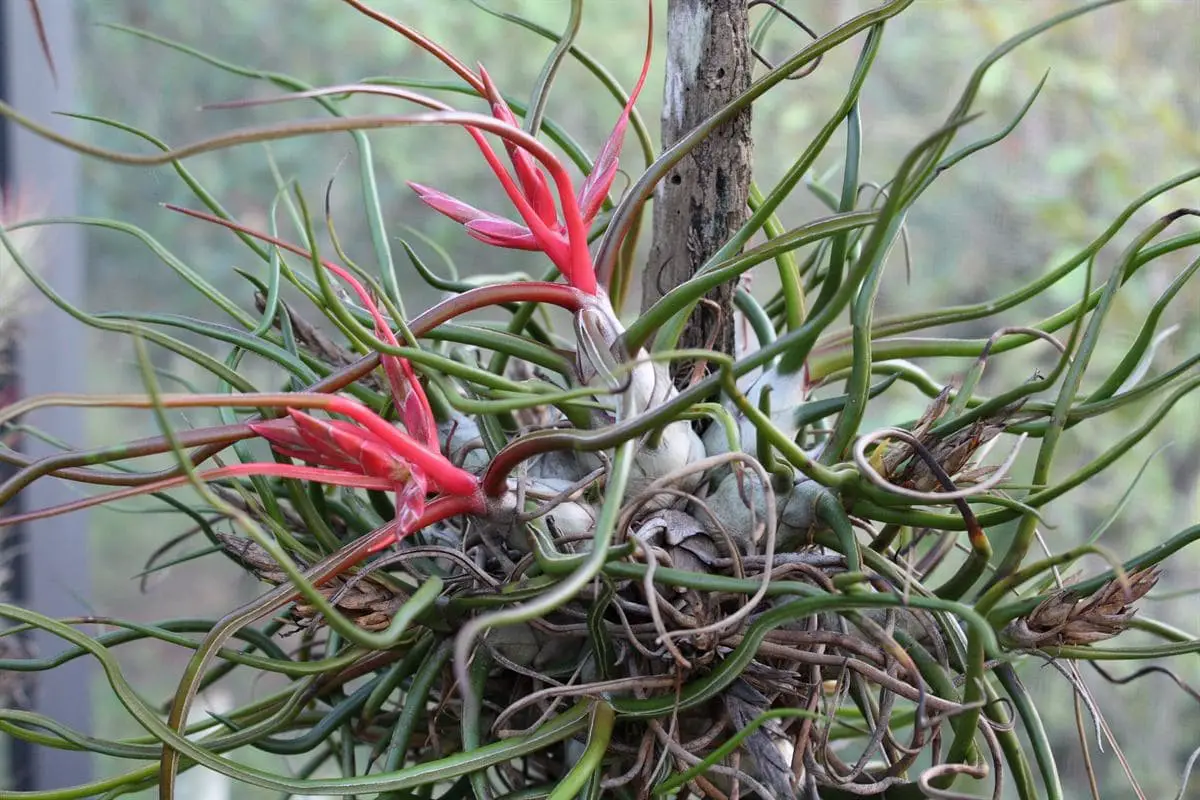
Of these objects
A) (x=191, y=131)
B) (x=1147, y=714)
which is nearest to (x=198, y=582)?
(x=191, y=131)

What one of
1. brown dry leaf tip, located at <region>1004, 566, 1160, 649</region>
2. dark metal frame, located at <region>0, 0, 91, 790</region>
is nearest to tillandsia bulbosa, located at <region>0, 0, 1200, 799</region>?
brown dry leaf tip, located at <region>1004, 566, 1160, 649</region>

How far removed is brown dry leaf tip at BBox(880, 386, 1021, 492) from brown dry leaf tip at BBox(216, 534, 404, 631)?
0.16 meters

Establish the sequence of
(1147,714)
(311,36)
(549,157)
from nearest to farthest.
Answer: (549,157) → (1147,714) → (311,36)

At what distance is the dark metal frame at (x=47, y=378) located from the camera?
79 centimetres

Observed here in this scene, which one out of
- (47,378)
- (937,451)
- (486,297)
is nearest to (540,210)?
(486,297)

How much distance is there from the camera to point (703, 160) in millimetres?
358

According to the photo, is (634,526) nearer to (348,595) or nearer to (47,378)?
(348,595)

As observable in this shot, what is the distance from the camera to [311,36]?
1747mm

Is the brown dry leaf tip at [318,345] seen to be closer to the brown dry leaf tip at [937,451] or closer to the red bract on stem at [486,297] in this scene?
the red bract on stem at [486,297]

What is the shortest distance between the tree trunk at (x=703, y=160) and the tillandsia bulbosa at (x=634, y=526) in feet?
0.12

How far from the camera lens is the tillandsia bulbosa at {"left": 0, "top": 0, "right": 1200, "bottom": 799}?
260mm

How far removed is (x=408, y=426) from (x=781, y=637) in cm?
13

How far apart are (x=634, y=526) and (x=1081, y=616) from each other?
135mm

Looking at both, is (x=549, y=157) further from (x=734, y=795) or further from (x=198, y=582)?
(x=198, y=582)
